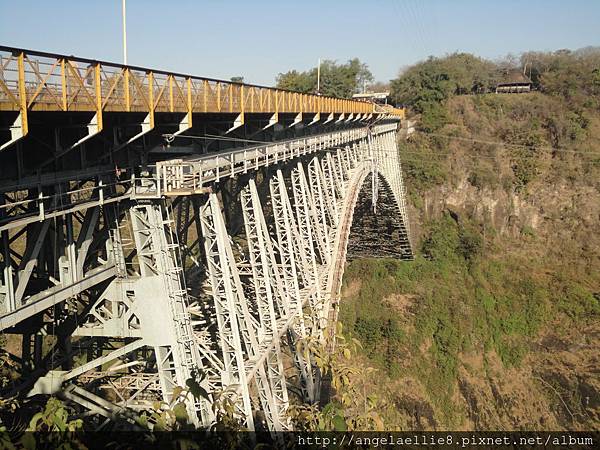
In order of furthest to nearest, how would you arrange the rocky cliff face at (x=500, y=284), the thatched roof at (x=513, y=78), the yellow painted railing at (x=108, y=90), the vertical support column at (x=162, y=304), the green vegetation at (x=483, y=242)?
the thatched roof at (x=513, y=78) → the green vegetation at (x=483, y=242) → the rocky cliff face at (x=500, y=284) → the vertical support column at (x=162, y=304) → the yellow painted railing at (x=108, y=90)

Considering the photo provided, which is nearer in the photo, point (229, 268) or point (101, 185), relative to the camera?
point (101, 185)

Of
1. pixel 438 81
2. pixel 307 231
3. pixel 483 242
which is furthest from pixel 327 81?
pixel 307 231

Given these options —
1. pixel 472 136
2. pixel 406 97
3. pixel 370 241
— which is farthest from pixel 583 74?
pixel 370 241

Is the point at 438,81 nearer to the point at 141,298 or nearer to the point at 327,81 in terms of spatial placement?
the point at 327,81

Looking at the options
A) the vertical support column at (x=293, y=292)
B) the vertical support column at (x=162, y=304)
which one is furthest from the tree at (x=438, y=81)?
the vertical support column at (x=162, y=304)

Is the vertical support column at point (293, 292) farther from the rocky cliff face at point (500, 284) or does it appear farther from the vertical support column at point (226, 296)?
the rocky cliff face at point (500, 284)

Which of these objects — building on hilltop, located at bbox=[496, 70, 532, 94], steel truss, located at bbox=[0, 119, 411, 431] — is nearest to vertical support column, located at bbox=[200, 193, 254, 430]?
steel truss, located at bbox=[0, 119, 411, 431]

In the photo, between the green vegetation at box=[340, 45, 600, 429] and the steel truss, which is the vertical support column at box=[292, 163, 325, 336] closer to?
the steel truss

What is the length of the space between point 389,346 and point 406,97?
97.4 feet

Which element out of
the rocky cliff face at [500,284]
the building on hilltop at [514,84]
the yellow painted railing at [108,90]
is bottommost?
the rocky cliff face at [500,284]

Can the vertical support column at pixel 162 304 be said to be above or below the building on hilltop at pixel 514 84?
below

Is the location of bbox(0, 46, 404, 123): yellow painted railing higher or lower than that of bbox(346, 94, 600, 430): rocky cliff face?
higher

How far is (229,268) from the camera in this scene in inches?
454

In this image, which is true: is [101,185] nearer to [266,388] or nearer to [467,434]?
[266,388]
